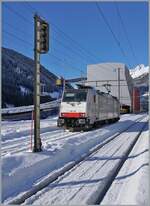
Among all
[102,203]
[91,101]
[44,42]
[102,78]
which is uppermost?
[102,78]

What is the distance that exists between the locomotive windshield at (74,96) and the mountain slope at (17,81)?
33807 millimetres

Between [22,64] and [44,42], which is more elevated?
[22,64]

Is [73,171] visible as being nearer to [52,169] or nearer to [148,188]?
[52,169]

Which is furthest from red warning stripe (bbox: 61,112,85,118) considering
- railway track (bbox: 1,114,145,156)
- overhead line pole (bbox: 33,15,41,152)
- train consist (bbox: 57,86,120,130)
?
overhead line pole (bbox: 33,15,41,152)

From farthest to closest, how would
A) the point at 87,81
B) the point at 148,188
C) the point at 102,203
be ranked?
the point at 87,81, the point at 148,188, the point at 102,203

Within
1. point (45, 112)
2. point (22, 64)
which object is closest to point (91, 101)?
point (45, 112)

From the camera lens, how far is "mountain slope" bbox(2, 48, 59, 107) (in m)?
63.3

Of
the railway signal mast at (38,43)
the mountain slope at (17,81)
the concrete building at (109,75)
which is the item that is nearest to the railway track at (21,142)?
the railway signal mast at (38,43)

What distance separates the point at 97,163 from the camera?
33.7 feet

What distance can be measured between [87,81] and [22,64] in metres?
21.4

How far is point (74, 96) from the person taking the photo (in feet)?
77.7

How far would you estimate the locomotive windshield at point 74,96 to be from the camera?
2334 centimetres

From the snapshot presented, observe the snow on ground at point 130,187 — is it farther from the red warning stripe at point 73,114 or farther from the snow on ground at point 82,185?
the red warning stripe at point 73,114

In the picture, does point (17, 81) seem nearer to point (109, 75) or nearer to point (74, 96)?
point (109, 75)
